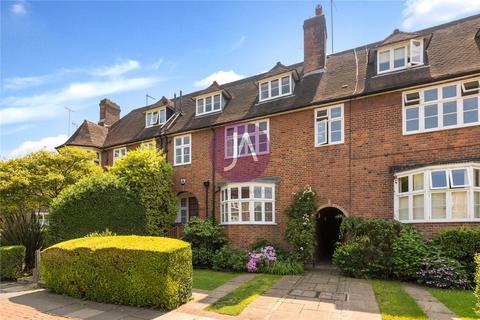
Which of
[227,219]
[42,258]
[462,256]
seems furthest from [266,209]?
[42,258]

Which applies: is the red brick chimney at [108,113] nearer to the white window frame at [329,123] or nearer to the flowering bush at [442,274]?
the white window frame at [329,123]

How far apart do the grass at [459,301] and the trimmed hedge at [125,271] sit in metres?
6.12

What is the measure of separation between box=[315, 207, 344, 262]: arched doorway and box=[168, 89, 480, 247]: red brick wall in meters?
1.82

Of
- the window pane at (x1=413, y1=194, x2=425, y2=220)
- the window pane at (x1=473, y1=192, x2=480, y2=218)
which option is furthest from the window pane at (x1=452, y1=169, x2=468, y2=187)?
the window pane at (x1=413, y1=194, x2=425, y2=220)

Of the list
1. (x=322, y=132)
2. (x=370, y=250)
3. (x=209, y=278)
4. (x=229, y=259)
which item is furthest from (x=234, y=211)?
(x=370, y=250)

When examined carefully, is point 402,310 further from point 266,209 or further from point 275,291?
point 266,209

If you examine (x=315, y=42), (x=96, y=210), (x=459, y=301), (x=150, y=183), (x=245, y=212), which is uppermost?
(x=315, y=42)

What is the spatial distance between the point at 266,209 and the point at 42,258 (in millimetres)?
8539

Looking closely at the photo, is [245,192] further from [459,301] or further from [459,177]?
[459,301]

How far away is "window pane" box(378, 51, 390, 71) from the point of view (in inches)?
544

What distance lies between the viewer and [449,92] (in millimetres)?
11617

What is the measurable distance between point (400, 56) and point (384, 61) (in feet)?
2.04

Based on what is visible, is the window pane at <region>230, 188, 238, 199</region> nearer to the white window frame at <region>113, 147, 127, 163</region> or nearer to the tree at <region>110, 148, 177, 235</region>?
the tree at <region>110, 148, 177, 235</region>

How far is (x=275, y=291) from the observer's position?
30.3 feet
